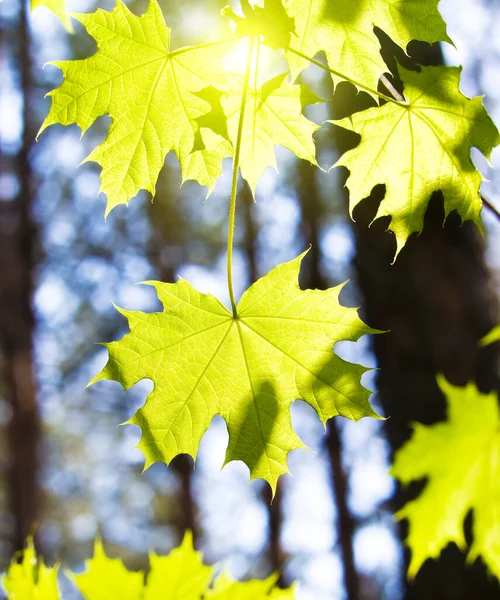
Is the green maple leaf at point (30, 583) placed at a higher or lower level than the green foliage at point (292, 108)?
lower

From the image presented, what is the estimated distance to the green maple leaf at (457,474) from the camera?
148 centimetres

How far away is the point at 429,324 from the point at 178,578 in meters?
1.78

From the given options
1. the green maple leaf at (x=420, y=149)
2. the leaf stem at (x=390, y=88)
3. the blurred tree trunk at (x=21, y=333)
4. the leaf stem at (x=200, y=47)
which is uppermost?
the blurred tree trunk at (x=21, y=333)

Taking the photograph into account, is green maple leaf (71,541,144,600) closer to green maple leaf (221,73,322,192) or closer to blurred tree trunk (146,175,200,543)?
green maple leaf (221,73,322,192)

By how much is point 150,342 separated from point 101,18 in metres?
0.56

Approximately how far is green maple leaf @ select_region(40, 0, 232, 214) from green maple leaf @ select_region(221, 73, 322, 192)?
0.04 meters

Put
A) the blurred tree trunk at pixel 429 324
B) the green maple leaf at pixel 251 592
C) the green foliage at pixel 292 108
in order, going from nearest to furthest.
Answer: the green foliage at pixel 292 108, the green maple leaf at pixel 251 592, the blurred tree trunk at pixel 429 324

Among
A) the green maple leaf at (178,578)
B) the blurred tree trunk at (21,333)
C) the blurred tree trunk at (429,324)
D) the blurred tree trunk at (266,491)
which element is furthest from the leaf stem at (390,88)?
the blurred tree trunk at (21,333)

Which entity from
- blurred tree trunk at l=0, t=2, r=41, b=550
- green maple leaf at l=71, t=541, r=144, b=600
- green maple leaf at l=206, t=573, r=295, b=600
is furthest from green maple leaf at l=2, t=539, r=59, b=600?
blurred tree trunk at l=0, t=2, r=41, b=550

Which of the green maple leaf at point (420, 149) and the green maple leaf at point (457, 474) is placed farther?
the green maple leaf at point (457, 474)

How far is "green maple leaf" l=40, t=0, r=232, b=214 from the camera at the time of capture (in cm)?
100

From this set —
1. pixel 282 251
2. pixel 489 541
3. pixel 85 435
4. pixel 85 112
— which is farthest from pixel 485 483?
pixel 85 435

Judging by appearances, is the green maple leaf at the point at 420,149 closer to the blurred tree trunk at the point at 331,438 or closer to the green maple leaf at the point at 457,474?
the green maple leaf at the point at 457,474

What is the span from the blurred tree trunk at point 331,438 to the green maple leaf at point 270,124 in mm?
7178
